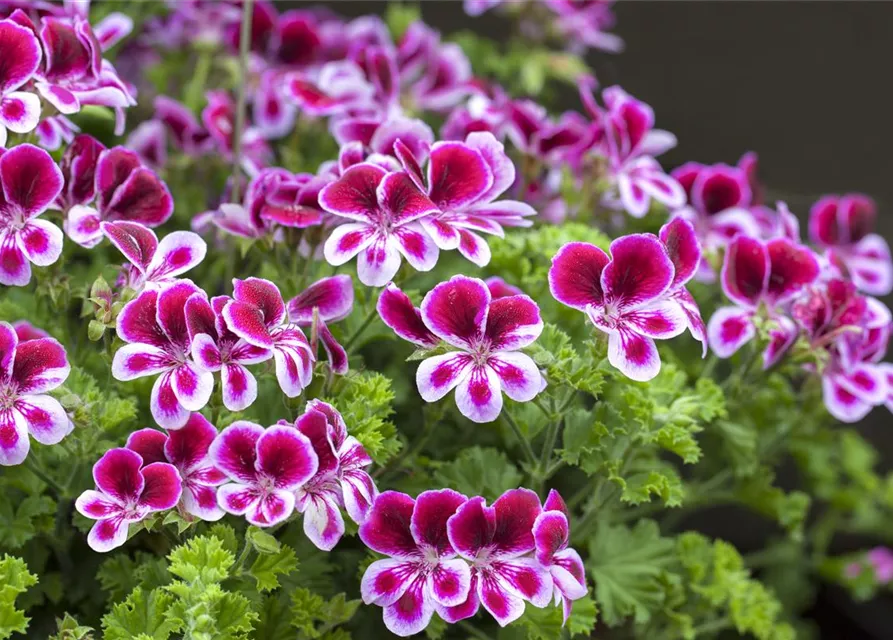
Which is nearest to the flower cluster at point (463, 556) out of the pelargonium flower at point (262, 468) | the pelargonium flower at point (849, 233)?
the pelargonium flower at point (262, 468)

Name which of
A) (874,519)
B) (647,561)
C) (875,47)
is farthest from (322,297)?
(875,47)

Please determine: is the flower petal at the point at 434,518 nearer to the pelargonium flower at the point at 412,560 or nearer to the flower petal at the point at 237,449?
the pelargonium flower at the point at 412,560

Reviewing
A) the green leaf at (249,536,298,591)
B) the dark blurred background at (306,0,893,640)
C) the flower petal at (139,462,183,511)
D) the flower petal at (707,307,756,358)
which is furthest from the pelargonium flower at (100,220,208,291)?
the dark blurred background at (306,0,893,640)

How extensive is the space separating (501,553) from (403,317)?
272mm

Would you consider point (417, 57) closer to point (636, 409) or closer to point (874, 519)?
point (636, 409)

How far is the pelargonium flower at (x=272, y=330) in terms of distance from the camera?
1.03m

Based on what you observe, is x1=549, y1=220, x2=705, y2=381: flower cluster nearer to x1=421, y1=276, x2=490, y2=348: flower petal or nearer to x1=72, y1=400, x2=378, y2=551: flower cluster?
x1=421, y1=276, x2=490, y2=348: flower petal

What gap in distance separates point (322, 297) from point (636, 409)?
41 cm

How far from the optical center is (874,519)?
6.97 feet

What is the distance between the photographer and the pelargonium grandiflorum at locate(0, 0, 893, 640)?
1.07 m

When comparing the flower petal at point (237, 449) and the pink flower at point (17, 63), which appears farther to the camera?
the pink flower at point (17, 63)

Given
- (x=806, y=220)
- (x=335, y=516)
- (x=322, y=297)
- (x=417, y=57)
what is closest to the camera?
(x=335, y=516)

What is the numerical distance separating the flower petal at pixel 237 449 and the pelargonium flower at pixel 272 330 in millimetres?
54

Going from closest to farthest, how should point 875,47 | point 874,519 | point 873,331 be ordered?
point 873,331
point 874,519
point 875,47
